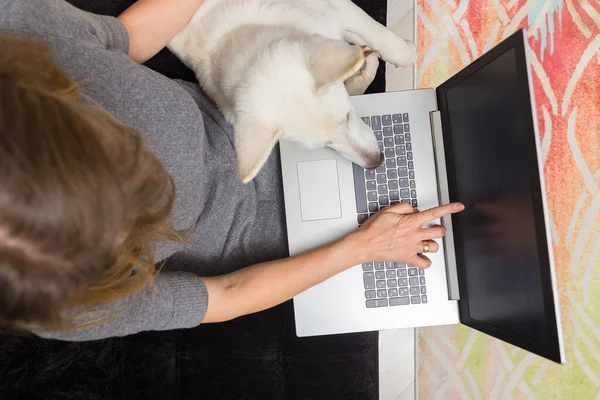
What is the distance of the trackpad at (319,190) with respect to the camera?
124cm

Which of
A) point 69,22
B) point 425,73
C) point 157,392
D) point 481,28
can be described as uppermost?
point 69,22

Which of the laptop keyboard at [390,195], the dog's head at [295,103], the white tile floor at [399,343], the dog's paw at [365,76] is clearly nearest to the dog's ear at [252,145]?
the dog's head at [295,103]

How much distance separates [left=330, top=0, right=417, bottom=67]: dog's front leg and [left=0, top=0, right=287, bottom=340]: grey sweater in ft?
1.53

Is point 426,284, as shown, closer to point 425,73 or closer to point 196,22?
point 425,73

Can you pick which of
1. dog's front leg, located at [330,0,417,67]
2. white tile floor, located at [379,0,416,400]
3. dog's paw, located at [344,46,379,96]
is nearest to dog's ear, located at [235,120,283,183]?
dog's paw, located at [344,46,379,96]

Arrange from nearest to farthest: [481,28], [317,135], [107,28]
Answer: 1. [107,28]
2. [317,135]
3. [481,28]

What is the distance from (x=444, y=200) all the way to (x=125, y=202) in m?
0.80

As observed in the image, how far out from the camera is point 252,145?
3.53 ft

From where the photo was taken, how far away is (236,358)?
1382mm

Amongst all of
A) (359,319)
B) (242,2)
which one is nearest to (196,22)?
(242,2)

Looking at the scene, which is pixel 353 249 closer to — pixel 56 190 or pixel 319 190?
pixel 319 190

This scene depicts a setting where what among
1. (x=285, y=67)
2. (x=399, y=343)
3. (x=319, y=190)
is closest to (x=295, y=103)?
(x=285, y=67)

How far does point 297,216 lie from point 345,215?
0.13 m

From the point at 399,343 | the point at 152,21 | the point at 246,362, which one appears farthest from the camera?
the point at 399,343
